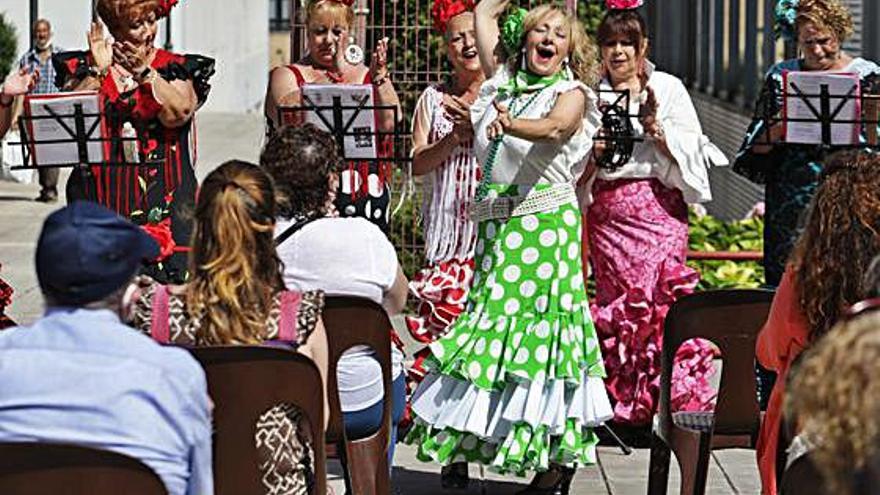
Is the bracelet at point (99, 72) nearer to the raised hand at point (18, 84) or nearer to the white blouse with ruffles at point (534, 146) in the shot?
the raised hand at point (18, 84)

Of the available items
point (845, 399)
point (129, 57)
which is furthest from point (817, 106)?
point (845, 399)

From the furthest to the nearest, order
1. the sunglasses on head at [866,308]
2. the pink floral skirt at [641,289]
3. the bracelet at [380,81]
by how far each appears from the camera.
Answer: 1. the pink floral skirt at [641,289]
2. the bracelet at [380,81]
3. the sunglasses on head at [866,308]

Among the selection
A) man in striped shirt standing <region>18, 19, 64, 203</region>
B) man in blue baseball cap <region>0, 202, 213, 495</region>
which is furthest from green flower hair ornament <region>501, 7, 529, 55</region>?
man in striped shirt standing <region>18, 19, 64, 203</region>

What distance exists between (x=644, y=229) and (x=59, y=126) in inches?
97.5

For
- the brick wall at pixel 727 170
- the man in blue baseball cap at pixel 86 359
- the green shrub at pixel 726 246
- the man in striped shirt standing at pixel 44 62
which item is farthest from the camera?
the man in striped shirt standing at pixel 44 62

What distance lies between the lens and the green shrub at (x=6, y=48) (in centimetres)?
2389

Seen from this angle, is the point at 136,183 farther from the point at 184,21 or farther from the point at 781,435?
the point at 184,21

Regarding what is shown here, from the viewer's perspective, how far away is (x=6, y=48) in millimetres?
23875

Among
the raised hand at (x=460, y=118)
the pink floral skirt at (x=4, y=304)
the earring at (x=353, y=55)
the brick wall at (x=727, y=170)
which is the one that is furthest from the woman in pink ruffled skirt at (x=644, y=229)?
the brick wall at (x=727, y=170)

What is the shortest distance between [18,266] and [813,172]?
776cm

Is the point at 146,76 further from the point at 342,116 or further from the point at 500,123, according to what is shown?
the point at 500,123

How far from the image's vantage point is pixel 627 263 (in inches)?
337

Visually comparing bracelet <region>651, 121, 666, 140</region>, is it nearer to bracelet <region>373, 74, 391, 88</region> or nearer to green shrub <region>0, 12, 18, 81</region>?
bracelet <region>373, 74, 391, 88</region>

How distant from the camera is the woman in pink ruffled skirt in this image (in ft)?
27.6
